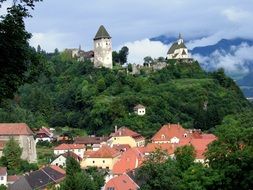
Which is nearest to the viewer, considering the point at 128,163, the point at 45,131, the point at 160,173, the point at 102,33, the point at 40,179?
the point at 160,173

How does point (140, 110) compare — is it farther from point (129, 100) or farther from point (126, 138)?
point (126, 138)

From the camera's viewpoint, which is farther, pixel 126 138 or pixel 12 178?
pixel 126 138

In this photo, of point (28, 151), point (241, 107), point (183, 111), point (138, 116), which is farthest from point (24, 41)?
point (241, 107)

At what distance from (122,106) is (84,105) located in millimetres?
7966

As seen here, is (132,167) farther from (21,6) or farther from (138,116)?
(21,6)

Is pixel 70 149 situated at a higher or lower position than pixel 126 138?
lower

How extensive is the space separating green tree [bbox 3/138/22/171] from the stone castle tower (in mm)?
33567

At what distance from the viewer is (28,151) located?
5816 centimetres

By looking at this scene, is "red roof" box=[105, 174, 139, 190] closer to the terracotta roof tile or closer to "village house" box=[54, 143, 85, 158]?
"village house" box=[54, 143, 85, 158]

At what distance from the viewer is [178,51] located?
93.0 meters

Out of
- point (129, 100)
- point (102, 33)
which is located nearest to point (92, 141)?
point (129, 100)

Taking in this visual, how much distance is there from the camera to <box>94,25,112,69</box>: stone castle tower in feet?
277

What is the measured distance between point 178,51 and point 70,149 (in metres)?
38.9

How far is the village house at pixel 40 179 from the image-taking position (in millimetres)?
40469
